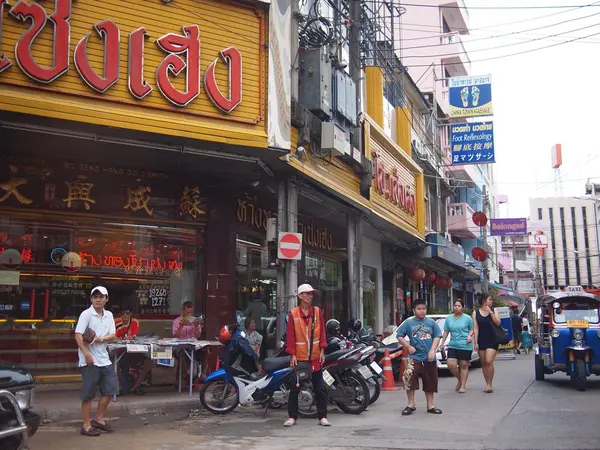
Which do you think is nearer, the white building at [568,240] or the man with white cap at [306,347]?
the man with white cap at [306,347]

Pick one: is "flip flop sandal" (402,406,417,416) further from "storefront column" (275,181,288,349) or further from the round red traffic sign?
the round red traffic sign

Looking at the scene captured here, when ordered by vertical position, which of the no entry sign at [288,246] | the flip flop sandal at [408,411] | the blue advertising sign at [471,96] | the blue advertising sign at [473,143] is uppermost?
the blue advertising sign at [471,96]

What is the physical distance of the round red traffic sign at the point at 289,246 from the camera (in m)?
12.3

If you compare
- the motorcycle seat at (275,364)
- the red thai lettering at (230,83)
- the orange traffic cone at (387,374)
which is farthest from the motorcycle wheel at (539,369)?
the red thai lettering at (230,83)

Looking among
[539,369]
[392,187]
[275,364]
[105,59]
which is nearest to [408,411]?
[275,364]

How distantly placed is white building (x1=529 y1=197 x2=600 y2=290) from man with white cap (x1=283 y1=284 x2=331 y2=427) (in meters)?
102

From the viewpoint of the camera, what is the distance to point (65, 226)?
1213 centimetres

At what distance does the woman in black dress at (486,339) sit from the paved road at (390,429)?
72 cm

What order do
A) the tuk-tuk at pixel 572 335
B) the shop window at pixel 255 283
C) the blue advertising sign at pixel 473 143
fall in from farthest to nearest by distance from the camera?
the blue advertising sign at pixel 473 143, the shop window at pixel 255 283, the tuk-tuk at pixel 572 335

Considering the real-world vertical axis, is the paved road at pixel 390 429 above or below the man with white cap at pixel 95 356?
below

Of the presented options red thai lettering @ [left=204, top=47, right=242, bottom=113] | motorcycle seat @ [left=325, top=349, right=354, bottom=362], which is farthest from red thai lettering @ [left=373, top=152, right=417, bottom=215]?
motorcycle seat @ [left=325, top=349, right=354, bottom=362]

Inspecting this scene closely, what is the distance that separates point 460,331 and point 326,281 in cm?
864

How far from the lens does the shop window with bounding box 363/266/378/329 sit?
21828mm

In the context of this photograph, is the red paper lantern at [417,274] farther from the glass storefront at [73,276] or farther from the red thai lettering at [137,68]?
the red thai lettering at [137,68]
